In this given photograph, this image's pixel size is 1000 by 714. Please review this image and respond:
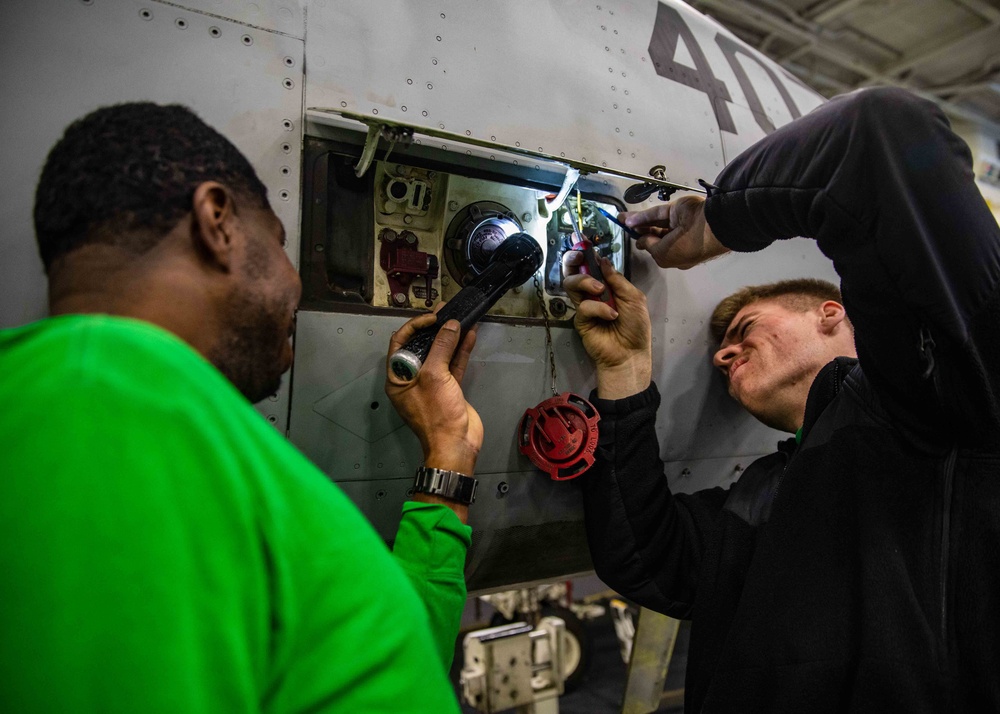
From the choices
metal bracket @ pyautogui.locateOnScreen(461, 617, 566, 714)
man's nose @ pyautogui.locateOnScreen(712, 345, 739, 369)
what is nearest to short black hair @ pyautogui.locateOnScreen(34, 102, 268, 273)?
man's nose @ pyautogui.locateOnScreen(712, 345, 739, 369)

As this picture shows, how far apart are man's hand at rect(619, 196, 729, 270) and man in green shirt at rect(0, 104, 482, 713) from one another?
1.04m

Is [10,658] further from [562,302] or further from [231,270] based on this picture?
[562,302]

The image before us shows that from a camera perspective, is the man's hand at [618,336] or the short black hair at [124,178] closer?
the short black hair at [124,178]

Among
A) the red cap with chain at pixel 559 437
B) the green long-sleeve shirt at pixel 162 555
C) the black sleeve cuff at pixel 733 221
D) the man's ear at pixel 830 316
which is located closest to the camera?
the green long-sleeve shirt at pixel 162 555

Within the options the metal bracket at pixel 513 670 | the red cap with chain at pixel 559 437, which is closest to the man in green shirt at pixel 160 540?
the red cap with chain at pixel 559 437

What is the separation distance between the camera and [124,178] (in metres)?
0.63

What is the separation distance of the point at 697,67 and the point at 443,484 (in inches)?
59.2

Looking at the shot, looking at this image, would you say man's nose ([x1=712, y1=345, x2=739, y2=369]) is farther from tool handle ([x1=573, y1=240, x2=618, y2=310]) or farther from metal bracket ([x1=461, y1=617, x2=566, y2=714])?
metal bracket ([x1=461, y1=617, x2=566, y2=714])

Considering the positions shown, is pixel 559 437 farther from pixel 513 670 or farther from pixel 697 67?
pixel 513 670

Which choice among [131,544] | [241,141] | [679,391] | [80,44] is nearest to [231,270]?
[131,544]

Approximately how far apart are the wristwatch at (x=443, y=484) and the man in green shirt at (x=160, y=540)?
0.50 metres

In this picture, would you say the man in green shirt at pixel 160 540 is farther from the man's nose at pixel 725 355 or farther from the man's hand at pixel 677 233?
the man's nose at pixel 725 355

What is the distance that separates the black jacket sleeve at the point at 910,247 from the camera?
0.84m

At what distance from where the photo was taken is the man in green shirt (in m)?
0.39
